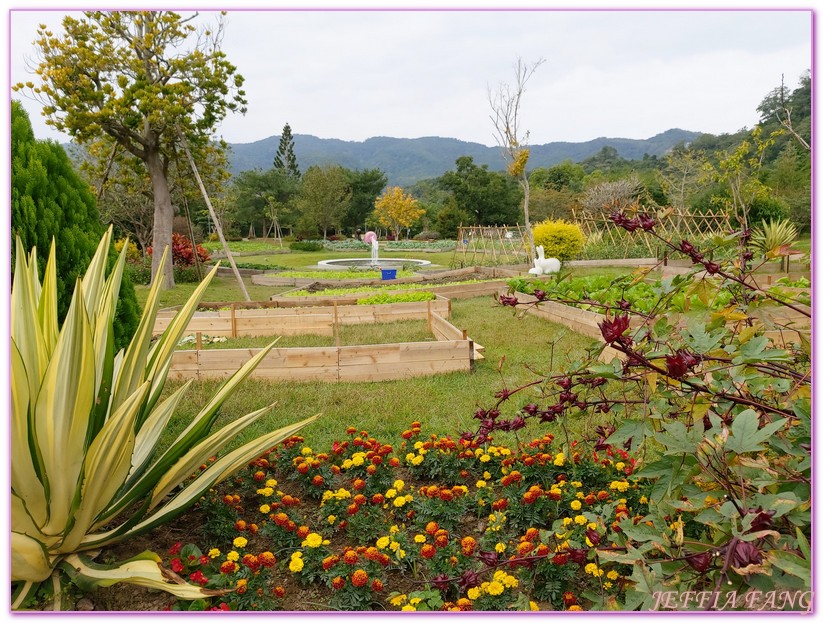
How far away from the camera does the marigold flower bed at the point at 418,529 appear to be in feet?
6.58

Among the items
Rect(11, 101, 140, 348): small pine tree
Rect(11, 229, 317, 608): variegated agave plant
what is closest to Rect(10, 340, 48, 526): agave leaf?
Rect(11, 229, 317, 608): variegated agave plant

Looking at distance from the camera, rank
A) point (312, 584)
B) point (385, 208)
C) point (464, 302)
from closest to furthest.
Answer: point (312, 584)
point (464, 302)
point (385, 208)

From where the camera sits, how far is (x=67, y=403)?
5.72 feet

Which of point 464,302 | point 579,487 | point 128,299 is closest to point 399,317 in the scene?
point 464,302

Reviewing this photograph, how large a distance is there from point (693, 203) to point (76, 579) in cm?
3051

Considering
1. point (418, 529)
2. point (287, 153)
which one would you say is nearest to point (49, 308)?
point (418, 529)

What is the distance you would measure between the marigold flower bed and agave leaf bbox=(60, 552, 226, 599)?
0.21 meters

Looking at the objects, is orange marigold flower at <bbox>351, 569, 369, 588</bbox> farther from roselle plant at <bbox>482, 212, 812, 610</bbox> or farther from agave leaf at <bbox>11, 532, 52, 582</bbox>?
agave leaf at <bbox>11, 532, 52, 582</bbox>

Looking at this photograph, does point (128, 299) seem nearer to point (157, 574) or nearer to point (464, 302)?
point (157, 574)

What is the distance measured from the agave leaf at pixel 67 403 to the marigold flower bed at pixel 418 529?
57cm

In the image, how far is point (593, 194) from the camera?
93.5 feet

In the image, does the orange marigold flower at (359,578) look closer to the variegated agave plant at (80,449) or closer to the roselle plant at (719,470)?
the variegated agave plant at (80,449)

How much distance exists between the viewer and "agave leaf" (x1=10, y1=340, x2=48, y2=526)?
170cm

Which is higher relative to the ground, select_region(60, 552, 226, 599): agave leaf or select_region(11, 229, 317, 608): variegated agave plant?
select_region(11, 229, 317, 608): variegated agave plant
